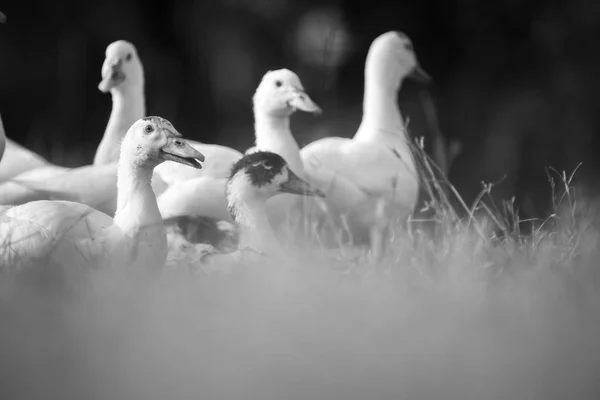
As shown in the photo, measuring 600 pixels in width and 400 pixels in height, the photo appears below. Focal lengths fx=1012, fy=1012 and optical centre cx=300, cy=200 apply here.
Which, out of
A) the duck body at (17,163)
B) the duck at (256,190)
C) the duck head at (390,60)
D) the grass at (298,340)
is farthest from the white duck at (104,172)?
the grass at (298,340)

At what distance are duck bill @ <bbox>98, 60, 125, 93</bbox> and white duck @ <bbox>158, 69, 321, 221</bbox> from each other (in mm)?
527

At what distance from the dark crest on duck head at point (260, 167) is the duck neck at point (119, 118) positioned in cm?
78

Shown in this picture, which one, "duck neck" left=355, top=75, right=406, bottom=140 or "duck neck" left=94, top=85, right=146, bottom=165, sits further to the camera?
"duck neck" left=355, top=75, right=406, bottom=140

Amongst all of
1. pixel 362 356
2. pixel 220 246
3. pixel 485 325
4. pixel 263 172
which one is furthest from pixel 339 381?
pixel 263 172

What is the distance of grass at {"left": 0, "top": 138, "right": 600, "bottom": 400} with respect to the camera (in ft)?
4.95

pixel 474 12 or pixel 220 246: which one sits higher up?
pixel 474 12

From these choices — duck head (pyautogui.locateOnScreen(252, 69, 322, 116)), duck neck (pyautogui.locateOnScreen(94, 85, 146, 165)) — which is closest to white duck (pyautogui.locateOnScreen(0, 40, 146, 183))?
duck neck (pyautogui.locateOnScreen(94, 85, 146, 165))

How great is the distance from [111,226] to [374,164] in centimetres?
169

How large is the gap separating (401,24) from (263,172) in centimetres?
412

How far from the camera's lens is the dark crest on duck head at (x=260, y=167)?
125 inches

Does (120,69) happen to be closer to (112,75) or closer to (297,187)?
(112,75)

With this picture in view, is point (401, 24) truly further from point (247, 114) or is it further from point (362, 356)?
point (362, 356)

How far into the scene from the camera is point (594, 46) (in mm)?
6973

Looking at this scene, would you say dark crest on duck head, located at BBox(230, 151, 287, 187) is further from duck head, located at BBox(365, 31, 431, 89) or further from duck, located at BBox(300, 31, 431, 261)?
duck head, located at BBox(365, 31, 431, 89)
